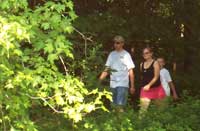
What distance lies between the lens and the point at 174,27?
664 inches

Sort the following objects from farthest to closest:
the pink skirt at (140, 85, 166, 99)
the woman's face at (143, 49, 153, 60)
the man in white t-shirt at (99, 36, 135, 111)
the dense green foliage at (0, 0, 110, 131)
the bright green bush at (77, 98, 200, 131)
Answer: the man in white t-shirt at (99, 36, 135, 111) < the pink skirt at (140, 85, 166, 99) < the woman's face at (143, 49, 153, 60) < the bright green bush at (77, 98, 200, 131) < the dense green foliage at (0, 0, 110, 131)

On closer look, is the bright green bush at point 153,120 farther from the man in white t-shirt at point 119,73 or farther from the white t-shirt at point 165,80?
the white t-shirt at point 165,80

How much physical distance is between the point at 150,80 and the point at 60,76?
4192mm

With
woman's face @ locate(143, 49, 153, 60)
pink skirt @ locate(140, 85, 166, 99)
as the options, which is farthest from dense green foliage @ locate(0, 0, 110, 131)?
pink skirt @ locate(140, 85, 166, 99)

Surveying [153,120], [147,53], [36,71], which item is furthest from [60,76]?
[147,53]

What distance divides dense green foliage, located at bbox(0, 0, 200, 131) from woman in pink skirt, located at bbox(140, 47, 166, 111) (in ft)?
1.61

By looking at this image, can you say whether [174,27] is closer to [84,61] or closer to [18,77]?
[84,61]

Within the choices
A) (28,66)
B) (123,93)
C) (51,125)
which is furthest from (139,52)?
(28,66)

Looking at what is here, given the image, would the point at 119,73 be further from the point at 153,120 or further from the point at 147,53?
the point at 153,120

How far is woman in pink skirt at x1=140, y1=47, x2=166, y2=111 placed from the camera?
1026 centimetres

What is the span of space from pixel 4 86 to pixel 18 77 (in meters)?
0.23

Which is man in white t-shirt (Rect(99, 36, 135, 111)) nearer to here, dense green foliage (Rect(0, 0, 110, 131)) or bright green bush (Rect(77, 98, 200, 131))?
bright green bush (Rect(77, 98, 200, 131))

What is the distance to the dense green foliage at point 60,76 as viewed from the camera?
5.90 m

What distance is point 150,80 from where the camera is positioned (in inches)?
407
